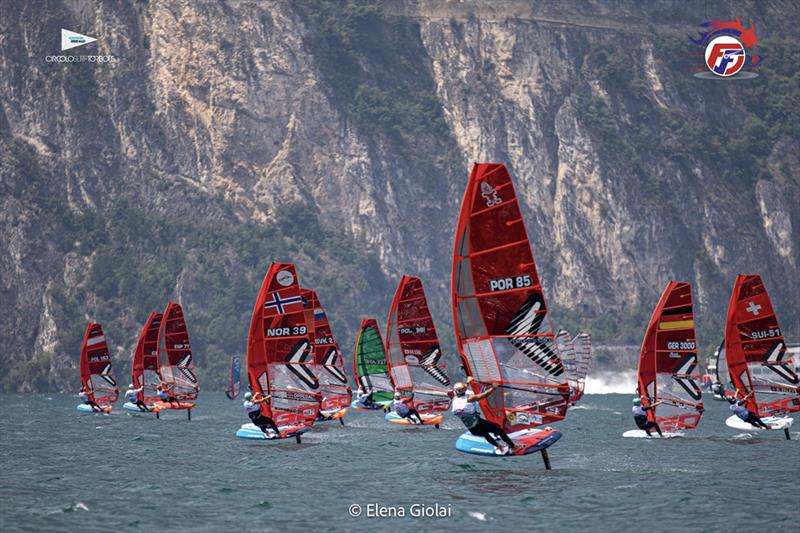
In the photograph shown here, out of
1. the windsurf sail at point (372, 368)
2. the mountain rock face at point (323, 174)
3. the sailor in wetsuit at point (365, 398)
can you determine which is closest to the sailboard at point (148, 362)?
the sailor in wetsuit at point (365, 398)

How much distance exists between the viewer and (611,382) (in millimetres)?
146250

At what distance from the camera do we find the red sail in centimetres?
6269

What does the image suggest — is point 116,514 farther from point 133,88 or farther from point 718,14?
point 718,14

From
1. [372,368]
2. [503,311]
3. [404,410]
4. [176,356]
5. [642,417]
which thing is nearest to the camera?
[503,311]

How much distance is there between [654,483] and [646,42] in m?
156

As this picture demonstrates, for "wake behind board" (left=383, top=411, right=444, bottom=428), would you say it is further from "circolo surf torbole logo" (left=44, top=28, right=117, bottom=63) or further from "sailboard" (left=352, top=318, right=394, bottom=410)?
"circolo surf torbole logo" (left=44, top=28, right=117, bottom=63)

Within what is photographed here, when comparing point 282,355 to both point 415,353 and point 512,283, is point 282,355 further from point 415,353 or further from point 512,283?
point 512,283

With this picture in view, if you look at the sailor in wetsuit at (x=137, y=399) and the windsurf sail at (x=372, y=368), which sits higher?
the windsurf sail at (x=372, y=368)

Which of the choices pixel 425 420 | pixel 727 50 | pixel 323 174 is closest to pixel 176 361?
pixel 425 420

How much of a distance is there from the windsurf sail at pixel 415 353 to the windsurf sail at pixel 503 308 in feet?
68.4

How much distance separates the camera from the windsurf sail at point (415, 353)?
5069 cm

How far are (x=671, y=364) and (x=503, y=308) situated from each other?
15608mm

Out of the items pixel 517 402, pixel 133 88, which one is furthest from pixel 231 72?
pixel 517 402

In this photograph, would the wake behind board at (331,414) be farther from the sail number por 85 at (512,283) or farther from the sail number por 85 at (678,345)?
the sail number por 85 at (512,283)
